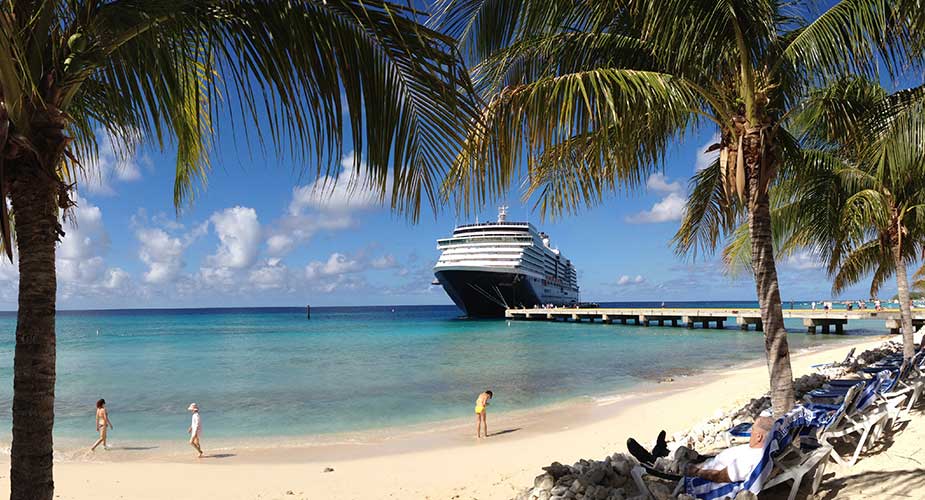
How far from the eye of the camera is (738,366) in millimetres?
20984

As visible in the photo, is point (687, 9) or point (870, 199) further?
point (870, 199)

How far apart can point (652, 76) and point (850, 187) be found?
338 inches

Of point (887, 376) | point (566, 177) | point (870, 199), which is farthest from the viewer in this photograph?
point (870, 199)

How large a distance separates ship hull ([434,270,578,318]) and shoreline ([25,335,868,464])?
39372mm

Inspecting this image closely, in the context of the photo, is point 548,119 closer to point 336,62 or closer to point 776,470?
point 336,62

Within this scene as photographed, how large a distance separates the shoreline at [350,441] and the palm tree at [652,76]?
665cm

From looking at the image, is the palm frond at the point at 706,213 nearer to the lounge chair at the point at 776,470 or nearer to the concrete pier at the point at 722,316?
the lounge chair at the point at 776,470

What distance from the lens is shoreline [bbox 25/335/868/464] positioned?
32.2 ft

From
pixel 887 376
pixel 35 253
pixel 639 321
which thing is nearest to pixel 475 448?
pixel 887 376

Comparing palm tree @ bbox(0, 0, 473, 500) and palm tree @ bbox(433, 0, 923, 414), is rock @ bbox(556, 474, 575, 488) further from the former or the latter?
palm tree @ bbox(0, 0, 473, 500)

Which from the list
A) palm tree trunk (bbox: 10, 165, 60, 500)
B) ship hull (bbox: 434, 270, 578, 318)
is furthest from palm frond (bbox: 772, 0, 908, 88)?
ship hull (bbox: 434, 270, 578, 318)

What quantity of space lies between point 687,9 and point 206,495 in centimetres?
759

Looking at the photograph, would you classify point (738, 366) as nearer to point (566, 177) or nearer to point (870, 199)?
point (870, 199)

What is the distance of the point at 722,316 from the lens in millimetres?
45094
